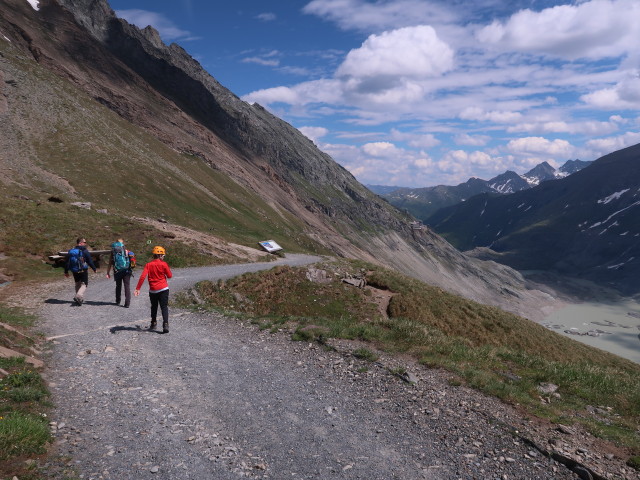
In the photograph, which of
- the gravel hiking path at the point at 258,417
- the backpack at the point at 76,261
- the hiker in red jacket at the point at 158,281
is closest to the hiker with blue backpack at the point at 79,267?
the backpack at the point at 76,261

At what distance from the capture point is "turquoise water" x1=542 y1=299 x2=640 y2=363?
457 ft

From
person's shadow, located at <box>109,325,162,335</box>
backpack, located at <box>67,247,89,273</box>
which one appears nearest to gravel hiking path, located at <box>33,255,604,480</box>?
person's shadow, located at <box>109,325,162,335</box>

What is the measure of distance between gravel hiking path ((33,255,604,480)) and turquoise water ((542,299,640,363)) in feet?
513

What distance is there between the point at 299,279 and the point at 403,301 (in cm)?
928

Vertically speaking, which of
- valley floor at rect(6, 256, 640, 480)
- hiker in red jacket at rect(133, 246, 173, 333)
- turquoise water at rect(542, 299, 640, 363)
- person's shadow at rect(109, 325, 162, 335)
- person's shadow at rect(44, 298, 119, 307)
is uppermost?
hiker in red jacket at rect(133, 246, 173, 333)

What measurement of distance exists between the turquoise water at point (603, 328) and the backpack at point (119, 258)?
159 metres

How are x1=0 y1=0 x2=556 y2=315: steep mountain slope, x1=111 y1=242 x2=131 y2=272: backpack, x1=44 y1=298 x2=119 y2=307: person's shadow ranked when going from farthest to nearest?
x1=0 y1=0 x2=556 y2=315: steep mountain slope < x1=44 y1=298 x2=119 y2=307: person's shadow < x1=111 y1=242 x2=131 y2=272: backpack

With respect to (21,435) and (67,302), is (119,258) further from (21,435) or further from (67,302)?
(21,435)

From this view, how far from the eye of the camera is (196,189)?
78.9 metres

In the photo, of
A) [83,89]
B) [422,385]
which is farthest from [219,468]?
[83,89]

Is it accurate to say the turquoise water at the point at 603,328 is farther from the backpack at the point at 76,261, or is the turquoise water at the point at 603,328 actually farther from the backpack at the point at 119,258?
the backpack at the point at 76,261

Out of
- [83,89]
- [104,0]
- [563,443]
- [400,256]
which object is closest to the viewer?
[563,443]

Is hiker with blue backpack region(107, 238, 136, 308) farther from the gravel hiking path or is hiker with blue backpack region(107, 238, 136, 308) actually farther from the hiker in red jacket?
the hiker in red jacket

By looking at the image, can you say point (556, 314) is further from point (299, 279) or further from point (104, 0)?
point (104, 0)
